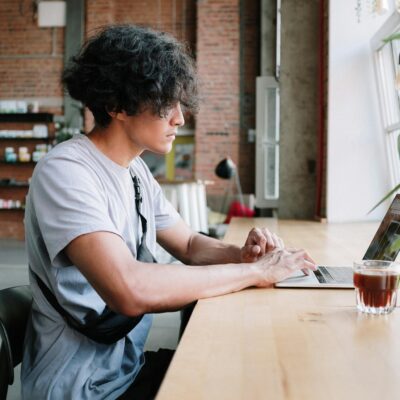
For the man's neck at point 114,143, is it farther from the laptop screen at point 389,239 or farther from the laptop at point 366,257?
the laptop screen at point 389,239

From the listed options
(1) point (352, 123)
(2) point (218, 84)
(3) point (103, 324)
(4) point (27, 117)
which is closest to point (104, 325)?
(3) point (103, 324)

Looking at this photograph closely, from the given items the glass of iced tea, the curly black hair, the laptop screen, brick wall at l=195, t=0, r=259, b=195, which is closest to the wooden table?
the glass of iced tea

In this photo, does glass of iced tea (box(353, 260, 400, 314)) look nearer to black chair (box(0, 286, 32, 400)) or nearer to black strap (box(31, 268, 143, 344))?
black strap (box(31, 268, 143, 344))

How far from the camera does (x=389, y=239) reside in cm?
149

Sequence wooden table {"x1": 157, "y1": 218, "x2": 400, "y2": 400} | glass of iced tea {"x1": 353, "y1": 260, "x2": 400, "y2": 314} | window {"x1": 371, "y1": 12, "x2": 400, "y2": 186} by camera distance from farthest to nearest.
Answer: window {"x1": 371, "y1": 12, "x2": 400, "y2": 186} → glass of iced tea {"x1": 353, "y1": 260, "x2": 400, "y2": 314} → wooden table {"x1": 157, "y1": 218, "x2": 400, "y2": 400}

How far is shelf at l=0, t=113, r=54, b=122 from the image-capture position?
10.3 m

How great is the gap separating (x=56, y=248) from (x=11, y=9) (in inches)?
420

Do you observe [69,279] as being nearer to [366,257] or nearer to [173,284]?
[173,284]

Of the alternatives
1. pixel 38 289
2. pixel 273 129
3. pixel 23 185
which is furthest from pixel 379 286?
pixel 23 185

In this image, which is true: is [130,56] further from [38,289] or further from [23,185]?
[23,185]

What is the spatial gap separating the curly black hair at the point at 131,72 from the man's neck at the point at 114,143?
3 cm

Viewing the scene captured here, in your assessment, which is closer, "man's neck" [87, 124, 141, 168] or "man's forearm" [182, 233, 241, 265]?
"man's neck" [87, 124, 141, 168]

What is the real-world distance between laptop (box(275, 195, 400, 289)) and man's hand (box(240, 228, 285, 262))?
0.50 ft

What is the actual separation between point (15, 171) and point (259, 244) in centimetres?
970
